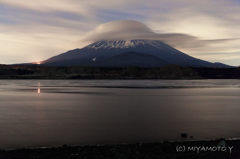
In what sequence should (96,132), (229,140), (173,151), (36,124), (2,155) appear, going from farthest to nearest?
(36,124) → (96,132) → (229,140) → (173,151) → (2,155)

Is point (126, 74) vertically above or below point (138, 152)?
above

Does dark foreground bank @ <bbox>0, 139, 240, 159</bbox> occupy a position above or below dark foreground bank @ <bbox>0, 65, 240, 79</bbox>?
below

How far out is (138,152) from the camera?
8.09 meters

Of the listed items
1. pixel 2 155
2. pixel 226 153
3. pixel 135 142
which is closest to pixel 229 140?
pixel 226 153

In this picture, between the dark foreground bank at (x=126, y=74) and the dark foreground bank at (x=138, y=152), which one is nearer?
the dark foreground bank at (x=138, y=152)

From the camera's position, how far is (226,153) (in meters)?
8.11

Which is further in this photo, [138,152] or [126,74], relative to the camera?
[126,74]

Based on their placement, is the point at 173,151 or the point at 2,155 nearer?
the point at 2,155

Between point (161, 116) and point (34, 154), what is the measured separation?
909 cm

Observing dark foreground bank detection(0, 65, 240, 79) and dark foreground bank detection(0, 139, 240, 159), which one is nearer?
dark foreground bank detection(0, 139, 240, 159)

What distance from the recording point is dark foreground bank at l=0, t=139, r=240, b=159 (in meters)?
7.71

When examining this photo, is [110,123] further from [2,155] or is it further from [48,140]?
[2,155]

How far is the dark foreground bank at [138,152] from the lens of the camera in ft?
25.3

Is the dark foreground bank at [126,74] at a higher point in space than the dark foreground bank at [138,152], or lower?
higher
